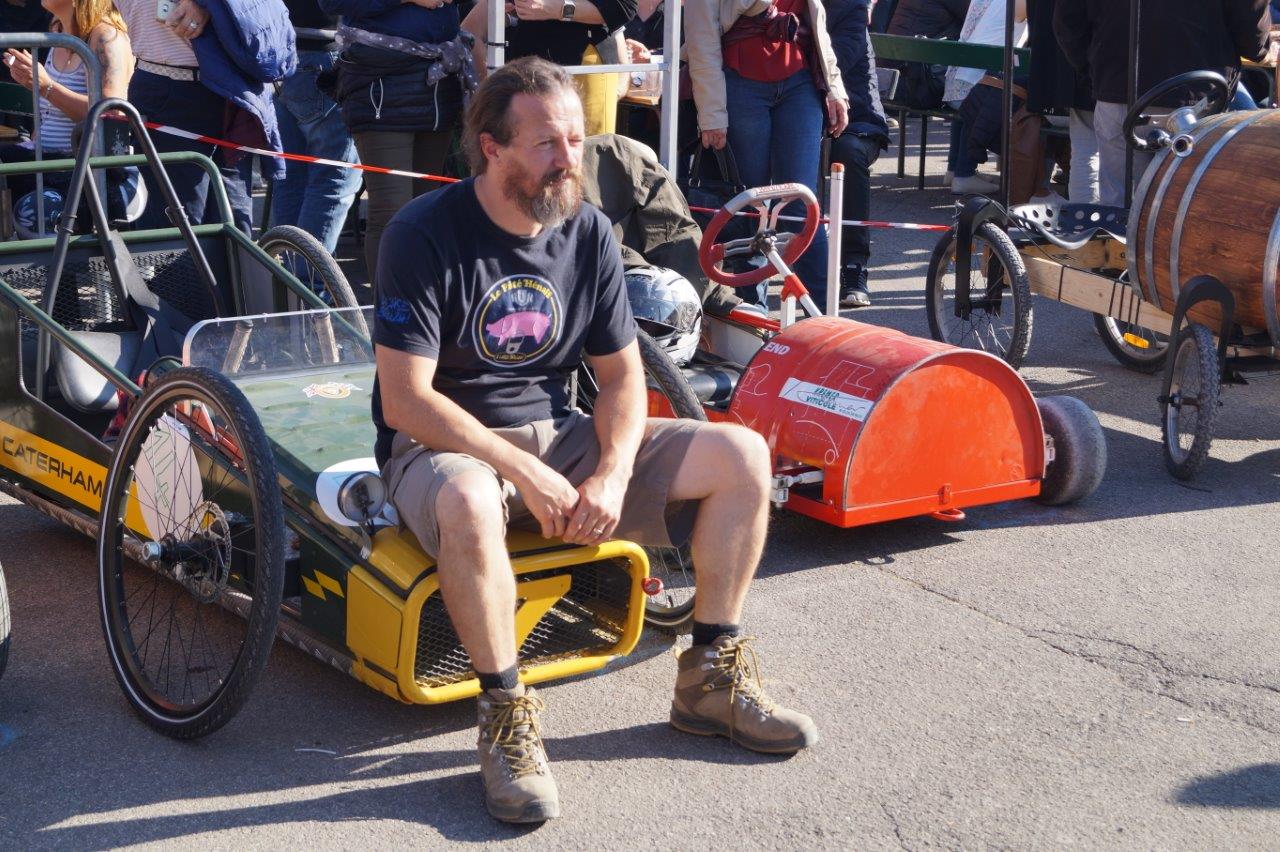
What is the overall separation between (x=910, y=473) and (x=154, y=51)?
385cm

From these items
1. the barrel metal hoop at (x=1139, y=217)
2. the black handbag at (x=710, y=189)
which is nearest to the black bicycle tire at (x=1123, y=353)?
the barrel metal hoop at (x=1139, y=217)

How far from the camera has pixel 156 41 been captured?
675 cm

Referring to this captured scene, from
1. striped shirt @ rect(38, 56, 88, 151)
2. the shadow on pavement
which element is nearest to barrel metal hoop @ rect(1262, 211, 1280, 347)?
the shadow on pavement

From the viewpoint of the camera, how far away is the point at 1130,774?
3600 mm

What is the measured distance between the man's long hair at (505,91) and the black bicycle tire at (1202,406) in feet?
9.59

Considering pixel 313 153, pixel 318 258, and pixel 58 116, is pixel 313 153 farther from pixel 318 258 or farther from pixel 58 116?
pixel 318 258

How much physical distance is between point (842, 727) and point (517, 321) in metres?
1.24

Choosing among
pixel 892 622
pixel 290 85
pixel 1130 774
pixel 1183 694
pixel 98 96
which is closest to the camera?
pixel 1130 774

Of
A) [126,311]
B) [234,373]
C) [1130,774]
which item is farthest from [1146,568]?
[126,311]

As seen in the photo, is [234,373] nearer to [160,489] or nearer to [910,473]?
[160,489]

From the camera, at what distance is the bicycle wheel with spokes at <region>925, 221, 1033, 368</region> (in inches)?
273

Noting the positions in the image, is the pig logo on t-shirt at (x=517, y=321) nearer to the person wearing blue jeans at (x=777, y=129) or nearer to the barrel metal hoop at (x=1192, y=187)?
the barrel metal hoop at (x=1192, y=187)

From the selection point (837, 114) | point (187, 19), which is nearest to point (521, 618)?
point (187, 19)

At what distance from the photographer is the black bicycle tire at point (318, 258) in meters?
Result: 5.39
